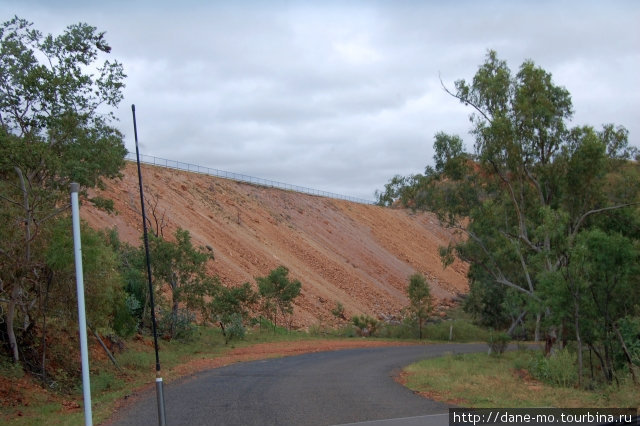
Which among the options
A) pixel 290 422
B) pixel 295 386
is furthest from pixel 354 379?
pixel 290 422

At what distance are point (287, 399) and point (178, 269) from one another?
15828mm

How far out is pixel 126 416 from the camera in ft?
38.8

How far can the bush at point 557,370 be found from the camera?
59.5ft

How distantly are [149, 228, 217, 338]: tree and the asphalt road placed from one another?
26.1 feet

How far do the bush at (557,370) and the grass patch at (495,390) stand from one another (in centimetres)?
35

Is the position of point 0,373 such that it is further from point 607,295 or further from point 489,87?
point 489,87

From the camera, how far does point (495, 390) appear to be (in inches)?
541

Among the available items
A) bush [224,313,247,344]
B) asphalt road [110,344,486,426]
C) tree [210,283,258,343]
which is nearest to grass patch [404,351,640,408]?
asphalt road [110,344,486,426]

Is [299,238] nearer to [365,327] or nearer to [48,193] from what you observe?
[365,327]

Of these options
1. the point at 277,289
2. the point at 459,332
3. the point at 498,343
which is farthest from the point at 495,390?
the point at 459,332

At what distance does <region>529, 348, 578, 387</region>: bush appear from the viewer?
59.5 feet

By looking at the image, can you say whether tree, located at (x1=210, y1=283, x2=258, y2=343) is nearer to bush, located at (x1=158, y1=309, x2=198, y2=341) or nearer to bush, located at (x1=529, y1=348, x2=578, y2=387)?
bush, located at (x1=158, y1=309, x2=198, y2=341)

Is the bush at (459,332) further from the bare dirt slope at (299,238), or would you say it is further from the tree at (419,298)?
the bare dirt slope at (299,238)

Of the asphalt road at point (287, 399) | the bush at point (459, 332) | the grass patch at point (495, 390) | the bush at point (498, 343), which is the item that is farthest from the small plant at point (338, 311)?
the asphalt road at point (287, 399)
